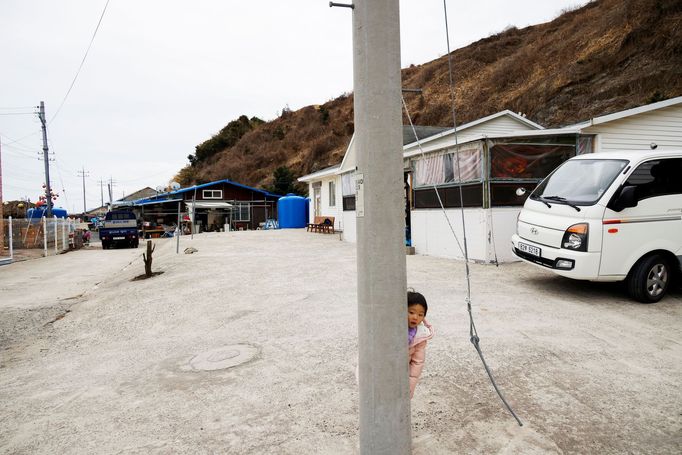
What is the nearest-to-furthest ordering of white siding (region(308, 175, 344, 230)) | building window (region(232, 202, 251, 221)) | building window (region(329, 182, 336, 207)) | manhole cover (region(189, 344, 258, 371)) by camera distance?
manhole cover (region(189, 344, 258, 371))
white siding (region(308, 175, 344, 230))
building window (region(329, 182, 336, 207))
building window (region(232, 202, 251, 221))

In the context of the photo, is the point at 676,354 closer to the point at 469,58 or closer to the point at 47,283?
the point at 47,283

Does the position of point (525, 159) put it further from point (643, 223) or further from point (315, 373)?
point (315, 373)

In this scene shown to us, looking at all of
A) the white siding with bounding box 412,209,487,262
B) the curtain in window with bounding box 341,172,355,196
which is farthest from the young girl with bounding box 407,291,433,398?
the curtain in window with bounding box 341,172,355,196

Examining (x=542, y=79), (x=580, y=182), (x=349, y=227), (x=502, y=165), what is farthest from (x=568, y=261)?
(x=542, y=79)

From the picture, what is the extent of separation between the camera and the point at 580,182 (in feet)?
21.0

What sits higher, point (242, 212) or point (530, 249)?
point (242, 212)

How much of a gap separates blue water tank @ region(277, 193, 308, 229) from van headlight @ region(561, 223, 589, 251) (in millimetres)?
24450

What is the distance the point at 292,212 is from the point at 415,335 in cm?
2717

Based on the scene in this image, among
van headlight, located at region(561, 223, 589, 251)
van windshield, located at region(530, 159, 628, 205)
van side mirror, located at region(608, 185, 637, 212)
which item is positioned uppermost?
van windshield, located at region(530, 159, 628, 205)

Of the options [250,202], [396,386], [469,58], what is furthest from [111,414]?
[469,58]

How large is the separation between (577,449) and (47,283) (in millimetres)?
11979

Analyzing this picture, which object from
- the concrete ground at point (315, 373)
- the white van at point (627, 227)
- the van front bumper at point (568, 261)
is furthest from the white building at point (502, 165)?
the white van at point (627, 227)

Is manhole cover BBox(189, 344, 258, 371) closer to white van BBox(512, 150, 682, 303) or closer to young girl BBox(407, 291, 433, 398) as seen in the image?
young girl BBox(407, 291, 433, 398)

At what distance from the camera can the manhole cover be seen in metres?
4.03
